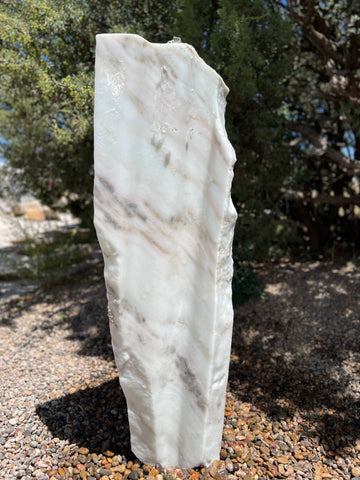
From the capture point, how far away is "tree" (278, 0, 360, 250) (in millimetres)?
4602

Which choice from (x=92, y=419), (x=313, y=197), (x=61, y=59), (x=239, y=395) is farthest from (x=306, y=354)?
(x=61, y=59)

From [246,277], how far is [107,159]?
10.2 feet

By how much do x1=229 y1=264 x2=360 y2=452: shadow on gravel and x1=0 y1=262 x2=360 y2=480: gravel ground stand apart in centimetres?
1

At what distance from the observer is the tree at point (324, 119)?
460 cm

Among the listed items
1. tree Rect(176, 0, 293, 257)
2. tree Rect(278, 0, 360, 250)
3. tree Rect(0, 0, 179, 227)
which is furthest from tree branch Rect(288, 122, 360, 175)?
tree Rect(0, 0, 179, 227)

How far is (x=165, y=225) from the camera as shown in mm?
1867

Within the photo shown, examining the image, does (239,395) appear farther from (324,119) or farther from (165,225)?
(324,119)

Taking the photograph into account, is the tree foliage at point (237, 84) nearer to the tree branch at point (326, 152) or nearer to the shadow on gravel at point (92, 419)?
the tree branch at point (326, 152)

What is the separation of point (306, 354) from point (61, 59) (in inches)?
160

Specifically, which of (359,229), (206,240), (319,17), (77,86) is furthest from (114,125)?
(359,229)

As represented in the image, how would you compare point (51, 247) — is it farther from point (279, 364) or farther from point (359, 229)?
point (359, 229)

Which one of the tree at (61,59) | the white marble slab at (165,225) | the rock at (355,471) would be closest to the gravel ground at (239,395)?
the rock at (355,471)

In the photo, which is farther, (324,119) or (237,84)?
(324,119)

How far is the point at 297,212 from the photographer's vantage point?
669 cm
